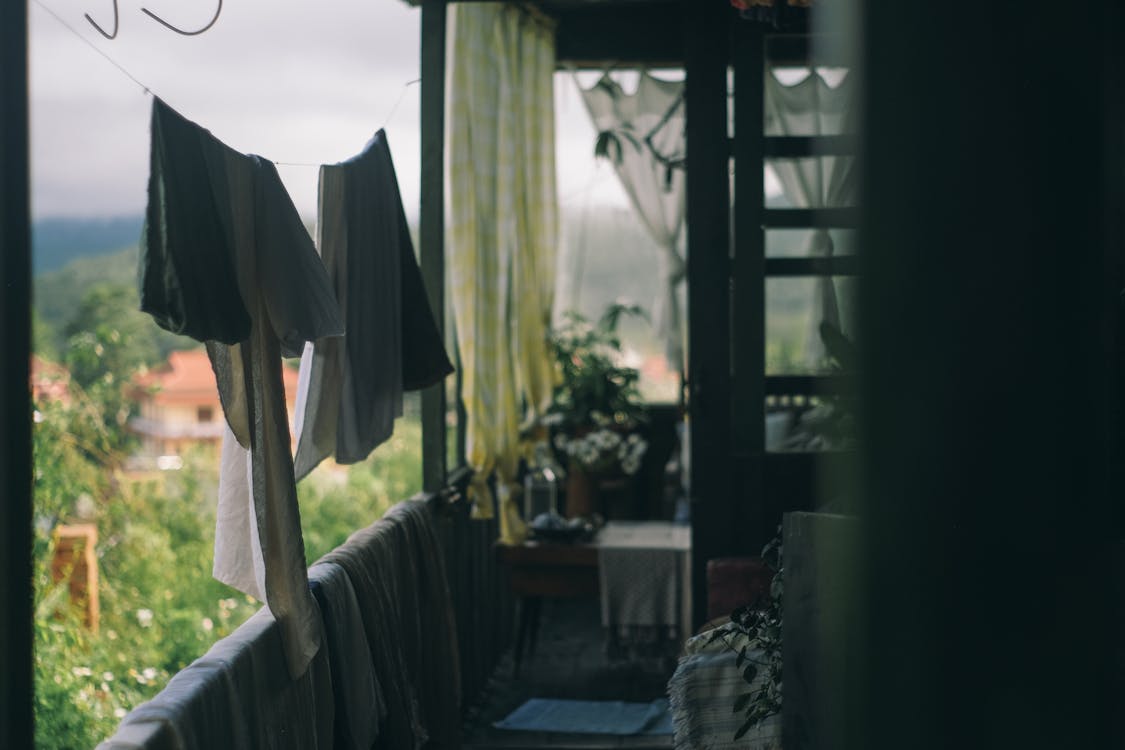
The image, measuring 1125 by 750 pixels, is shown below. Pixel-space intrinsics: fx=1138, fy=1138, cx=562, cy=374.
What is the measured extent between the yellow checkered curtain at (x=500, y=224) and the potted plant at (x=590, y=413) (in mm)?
212

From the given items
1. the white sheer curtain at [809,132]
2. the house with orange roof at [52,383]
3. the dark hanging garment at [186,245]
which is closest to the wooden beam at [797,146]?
the white sheer curtain at [809,132]

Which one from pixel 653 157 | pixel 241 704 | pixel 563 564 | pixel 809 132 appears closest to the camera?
pixel 241 704

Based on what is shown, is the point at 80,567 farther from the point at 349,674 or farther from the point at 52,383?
the point at 349,674

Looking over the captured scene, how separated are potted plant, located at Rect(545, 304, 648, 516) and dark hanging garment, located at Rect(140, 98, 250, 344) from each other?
3.16 meters

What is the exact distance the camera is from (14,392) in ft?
3.46

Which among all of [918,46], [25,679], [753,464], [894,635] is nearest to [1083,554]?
[894,635]

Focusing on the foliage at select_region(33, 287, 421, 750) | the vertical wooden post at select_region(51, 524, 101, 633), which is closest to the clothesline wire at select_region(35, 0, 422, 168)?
the foliage at select_region(33, 287, 421, 750)

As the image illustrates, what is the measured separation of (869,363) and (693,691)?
187 cm

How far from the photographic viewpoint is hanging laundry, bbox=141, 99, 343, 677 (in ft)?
6.09

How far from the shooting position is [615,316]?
573 cm

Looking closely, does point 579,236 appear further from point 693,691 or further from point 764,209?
point 693,691

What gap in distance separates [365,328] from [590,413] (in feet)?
8.52

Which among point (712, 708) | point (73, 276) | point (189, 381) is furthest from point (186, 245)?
point (73, 276)

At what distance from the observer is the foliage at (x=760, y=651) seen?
212 cm
